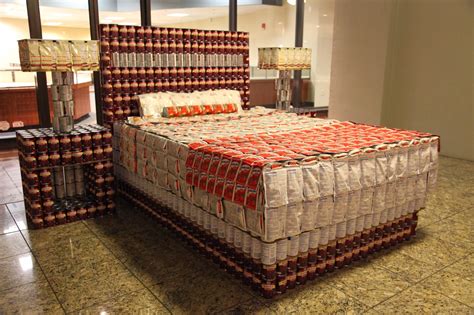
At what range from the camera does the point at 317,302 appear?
2.23m

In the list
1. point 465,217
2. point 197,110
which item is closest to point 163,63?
point 197,110

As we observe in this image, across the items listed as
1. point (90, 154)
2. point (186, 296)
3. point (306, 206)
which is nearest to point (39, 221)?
point (90, 154)

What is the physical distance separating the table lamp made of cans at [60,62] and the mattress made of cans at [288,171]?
1.86 feet

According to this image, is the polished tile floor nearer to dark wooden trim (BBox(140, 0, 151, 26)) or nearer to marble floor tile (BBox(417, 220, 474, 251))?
marble floor tile (BBox(417, 220, 474, 251))

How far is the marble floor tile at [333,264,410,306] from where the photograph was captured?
90.3 inches

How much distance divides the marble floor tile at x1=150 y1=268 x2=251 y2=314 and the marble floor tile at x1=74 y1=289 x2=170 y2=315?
1.8 inches

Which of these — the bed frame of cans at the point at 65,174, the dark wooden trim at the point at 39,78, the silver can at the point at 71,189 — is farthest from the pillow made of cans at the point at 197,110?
the dark wooden trim at the point at 39,78

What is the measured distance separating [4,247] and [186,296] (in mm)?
1519

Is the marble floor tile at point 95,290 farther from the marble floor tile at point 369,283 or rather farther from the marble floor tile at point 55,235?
the marble floor tile at point 369,283

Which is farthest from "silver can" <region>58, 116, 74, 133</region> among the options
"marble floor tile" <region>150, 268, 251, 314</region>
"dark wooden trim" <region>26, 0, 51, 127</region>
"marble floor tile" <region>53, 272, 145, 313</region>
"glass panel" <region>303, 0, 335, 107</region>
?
"glass panel" <region>303, 0, 335, 107</region>

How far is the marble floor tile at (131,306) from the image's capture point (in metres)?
2.13

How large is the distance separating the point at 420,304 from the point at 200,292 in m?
1.22

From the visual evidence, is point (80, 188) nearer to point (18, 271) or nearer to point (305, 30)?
point (18, 271)

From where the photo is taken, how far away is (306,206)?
2225mm
